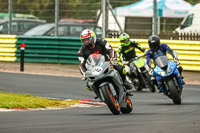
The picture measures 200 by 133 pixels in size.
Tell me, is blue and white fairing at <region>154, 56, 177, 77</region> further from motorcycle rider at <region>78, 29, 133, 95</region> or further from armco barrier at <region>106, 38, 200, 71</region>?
armco barrier at <region>106, 38, 200, 71</region>

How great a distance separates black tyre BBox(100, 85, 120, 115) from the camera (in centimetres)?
1012

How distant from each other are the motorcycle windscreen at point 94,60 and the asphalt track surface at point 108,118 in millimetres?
836

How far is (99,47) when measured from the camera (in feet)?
37.3

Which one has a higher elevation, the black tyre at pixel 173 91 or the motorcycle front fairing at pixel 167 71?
the motorcycle front fairing at pixel 167 71

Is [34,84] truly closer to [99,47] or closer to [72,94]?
[72,94]

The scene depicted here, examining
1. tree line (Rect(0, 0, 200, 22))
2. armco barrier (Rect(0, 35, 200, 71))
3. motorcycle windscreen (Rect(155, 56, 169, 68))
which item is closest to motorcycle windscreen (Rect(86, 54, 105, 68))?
motorcycle windscreen (Rect(155, 56, 169, 68))

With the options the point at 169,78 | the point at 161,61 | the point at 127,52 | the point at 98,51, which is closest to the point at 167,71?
the point at 169,78

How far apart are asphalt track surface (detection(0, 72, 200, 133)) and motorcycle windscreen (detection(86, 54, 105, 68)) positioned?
0.84 m

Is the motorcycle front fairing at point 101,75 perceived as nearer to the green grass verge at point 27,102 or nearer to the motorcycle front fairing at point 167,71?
the green grass verge at point 27,102

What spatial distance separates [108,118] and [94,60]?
119 centimetres

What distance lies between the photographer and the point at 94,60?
1064cm

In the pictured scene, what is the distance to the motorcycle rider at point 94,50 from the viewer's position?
435 inches

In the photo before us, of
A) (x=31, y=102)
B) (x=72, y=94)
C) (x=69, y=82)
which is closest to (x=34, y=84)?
(x=69, y=82)

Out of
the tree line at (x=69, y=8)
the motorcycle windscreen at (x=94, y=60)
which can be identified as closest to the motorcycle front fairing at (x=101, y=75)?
the motorcycle windscreen at (x=94, y=60)
